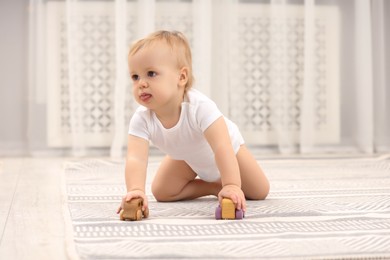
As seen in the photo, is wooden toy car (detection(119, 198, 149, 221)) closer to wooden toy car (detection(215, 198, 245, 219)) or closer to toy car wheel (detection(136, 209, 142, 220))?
toy car wheel (detection(136, 209, 142, 220))

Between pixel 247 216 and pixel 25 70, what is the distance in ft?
4.90

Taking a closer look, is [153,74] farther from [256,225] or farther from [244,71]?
[244,71]

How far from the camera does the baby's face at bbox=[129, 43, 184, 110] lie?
50.2 inches

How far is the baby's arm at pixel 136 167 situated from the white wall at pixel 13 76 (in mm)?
1247

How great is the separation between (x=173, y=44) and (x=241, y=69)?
4.39ft

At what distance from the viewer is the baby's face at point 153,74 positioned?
1275mm

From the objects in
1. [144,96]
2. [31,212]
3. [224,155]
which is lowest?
[31,212]

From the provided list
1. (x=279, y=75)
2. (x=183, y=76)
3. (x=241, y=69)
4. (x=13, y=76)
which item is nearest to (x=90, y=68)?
(x=13, y=76)

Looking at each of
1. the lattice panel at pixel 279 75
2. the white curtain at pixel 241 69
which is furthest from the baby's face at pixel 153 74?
the lattice panel at pixel 279 75

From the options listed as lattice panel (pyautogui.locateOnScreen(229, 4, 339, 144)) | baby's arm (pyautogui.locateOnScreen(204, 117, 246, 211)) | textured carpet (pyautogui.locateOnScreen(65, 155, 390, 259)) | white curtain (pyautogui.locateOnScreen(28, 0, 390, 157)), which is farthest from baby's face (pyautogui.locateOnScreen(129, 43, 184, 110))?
lattice panel (pyautogui.locateOnScreen(229, 4, 339, 144))

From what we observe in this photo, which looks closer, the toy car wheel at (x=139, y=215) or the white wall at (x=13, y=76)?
the toy car wheel at (x=139, y=215)

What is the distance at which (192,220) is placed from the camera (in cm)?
122

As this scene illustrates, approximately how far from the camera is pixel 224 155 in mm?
1304

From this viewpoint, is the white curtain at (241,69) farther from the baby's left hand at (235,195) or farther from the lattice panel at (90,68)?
the baby's left hand at (235,195)
